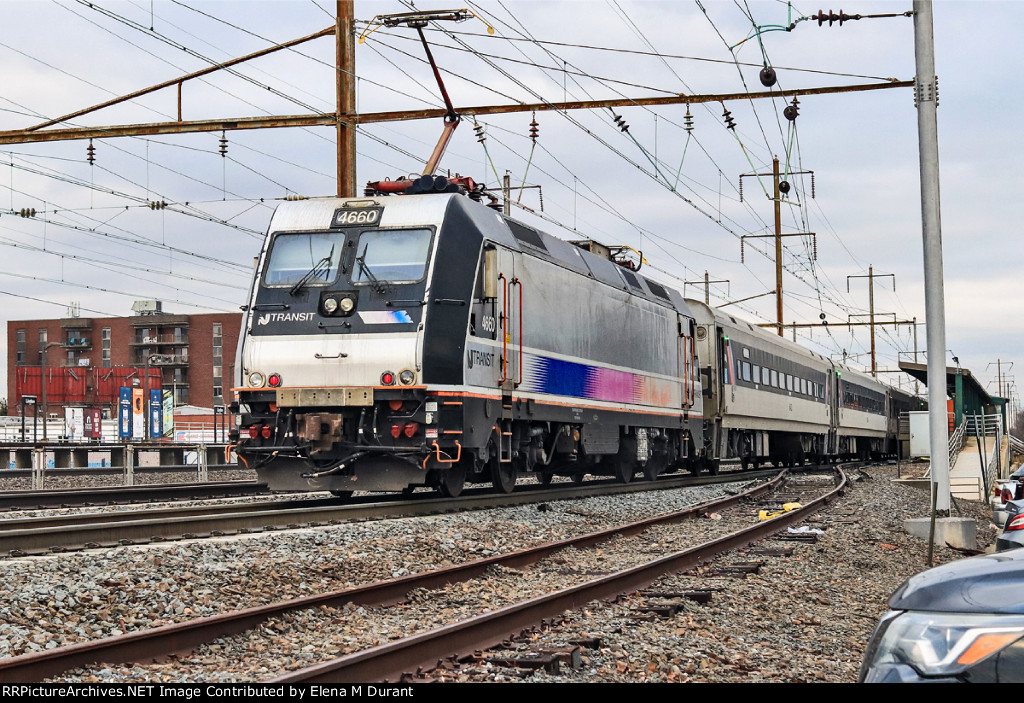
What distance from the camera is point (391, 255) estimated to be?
14508mm

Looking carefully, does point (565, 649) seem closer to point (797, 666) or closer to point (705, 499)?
point (797, 666)

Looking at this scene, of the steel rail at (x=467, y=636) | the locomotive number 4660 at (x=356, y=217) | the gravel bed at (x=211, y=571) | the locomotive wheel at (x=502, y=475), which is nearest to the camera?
the steel rail at (x=467, y=636)

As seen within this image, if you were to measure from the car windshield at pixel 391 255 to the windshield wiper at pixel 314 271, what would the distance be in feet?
1.29

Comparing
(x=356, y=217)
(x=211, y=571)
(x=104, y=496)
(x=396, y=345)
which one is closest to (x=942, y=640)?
(x=211, y=571)

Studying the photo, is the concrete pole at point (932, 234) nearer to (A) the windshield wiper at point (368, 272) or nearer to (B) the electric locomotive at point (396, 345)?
(B) the electric locomotive at point (396, 345)

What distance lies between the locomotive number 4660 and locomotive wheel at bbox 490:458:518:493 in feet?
13.0

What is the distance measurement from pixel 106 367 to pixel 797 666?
115 meters

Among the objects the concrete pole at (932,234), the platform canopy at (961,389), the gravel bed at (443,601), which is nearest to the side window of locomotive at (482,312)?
the gravel bed at (443,601)

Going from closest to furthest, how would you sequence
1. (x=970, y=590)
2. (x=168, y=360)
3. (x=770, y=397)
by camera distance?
1. (x=970, y=590)
2. (x=770, y=397)
3. (x=168, y=360)

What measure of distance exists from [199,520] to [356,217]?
4.99 metres

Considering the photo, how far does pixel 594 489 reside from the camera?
62.7 feet

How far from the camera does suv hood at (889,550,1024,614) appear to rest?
3.19m

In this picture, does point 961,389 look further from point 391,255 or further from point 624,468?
point 391,255

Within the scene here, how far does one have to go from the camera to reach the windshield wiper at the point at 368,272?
1429 centimetres
